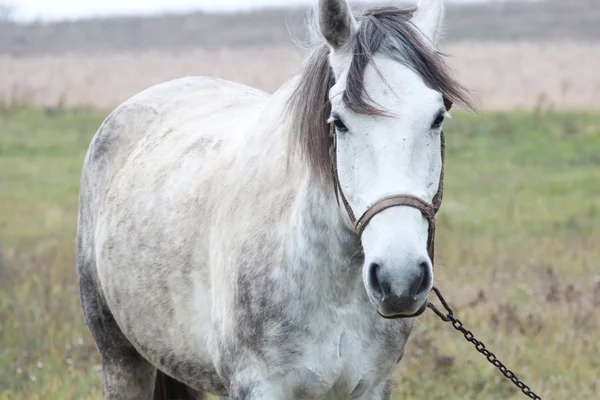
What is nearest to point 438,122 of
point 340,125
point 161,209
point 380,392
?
point 340,125

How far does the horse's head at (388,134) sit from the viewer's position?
8.59 feet

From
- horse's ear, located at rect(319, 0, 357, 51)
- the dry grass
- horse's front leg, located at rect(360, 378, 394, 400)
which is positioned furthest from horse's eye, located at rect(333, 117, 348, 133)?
the dry grass

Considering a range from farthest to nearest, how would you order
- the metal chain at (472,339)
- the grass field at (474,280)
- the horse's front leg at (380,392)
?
1. the grass field at (474,280)
2. the metal chain at (472,339)
3. the horse's front leg at (380,392)

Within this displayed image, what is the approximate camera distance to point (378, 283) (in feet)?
8.70

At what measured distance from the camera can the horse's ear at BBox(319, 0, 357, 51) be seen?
290cm

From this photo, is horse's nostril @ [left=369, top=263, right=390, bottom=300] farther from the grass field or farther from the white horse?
the grass field

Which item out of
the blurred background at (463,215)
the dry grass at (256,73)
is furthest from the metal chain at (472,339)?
the dry grass at (256,73)

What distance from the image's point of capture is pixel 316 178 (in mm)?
3096

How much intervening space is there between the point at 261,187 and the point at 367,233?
2.41ft

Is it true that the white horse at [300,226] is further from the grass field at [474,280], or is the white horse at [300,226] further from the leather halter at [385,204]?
the grass field at [474,280]

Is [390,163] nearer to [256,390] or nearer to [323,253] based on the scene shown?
[323,253]

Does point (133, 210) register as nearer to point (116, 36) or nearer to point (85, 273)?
point (85, 273)

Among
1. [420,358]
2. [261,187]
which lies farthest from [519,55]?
[261,187]

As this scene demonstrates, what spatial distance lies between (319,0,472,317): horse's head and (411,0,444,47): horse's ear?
0.23ft
